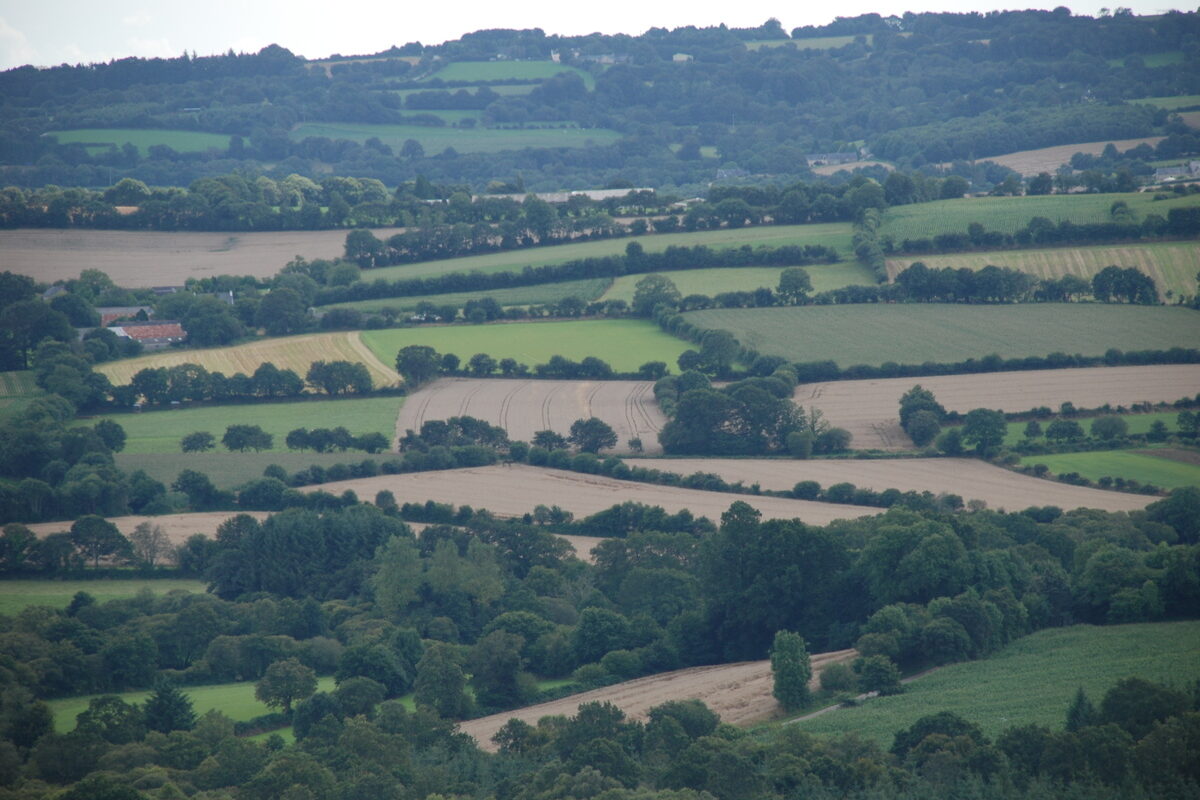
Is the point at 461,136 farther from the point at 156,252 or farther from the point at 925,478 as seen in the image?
the point at 925,478

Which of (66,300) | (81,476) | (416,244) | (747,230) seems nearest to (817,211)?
(747,230)

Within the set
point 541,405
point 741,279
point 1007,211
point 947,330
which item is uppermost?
point 1007,211

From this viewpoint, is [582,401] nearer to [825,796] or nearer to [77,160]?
[825,796]

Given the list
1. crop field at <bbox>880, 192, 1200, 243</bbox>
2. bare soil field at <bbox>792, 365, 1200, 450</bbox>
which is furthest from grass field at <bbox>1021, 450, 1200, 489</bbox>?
crop field at <bbox>880, 192, 1200, 243</bbox>

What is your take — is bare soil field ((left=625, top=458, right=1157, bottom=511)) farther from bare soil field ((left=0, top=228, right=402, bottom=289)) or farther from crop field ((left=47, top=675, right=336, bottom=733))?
bare soil field ((left=0, top=228, right=402, bottom=289))

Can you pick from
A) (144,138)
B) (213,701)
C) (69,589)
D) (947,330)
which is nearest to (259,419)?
(69,589)

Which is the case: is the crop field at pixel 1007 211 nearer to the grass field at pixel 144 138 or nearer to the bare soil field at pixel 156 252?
the bare soil field at pixel 156 252
